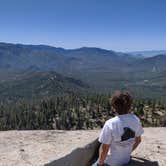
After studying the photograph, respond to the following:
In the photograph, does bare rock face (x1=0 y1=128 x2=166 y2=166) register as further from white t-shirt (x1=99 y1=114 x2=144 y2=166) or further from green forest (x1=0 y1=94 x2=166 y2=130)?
green forest (x1=0 y1=94 x2=166 y2=130)

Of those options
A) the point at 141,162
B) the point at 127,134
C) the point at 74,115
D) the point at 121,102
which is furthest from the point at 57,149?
the point at 74,115

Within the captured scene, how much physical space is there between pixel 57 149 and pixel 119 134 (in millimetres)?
3375

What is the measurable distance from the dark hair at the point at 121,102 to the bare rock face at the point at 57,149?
7.59ft

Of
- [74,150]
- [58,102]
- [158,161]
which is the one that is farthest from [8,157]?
[58,102]

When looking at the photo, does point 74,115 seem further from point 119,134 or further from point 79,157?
point 119,134

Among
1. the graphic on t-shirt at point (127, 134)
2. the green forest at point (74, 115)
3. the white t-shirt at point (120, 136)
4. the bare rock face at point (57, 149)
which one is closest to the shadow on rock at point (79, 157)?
the bare rock face at point (57, 149)

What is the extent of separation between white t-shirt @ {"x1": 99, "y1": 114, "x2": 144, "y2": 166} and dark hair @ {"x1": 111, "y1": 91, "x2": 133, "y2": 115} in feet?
0.59

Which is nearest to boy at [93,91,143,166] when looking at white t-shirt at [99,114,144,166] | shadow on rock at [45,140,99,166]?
white t-shirt at [99,114,144,166]

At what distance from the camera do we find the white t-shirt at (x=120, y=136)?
8.88 metres

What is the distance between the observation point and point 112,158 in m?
9.27

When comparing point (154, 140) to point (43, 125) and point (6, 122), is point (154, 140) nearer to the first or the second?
point (43, 125)

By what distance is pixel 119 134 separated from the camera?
8.98 m

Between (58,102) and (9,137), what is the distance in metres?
175

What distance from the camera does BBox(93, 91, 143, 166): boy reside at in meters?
8.85
